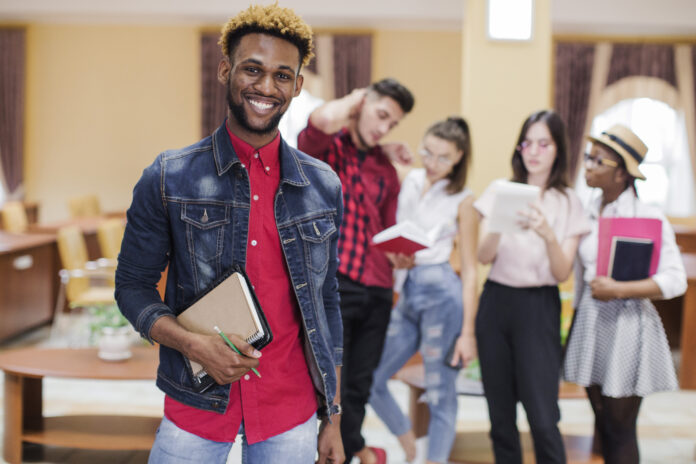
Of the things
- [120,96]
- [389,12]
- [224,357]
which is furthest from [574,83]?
[224,357]

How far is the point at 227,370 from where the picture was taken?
124 cm

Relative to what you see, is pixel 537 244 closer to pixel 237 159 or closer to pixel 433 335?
pixel 433 335

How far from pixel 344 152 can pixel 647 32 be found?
783cm

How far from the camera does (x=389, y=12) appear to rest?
28.3 ft

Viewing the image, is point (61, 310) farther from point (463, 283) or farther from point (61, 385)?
point (463, 283)

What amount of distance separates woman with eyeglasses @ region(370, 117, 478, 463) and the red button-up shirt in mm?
1462

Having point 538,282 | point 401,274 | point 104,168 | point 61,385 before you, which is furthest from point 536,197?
point 104,168

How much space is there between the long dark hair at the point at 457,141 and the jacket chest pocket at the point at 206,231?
1.67 meters

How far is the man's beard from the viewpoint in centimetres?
135

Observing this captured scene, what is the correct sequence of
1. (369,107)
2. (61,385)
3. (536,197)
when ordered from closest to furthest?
(536,197) → (369,107) → (61,385)

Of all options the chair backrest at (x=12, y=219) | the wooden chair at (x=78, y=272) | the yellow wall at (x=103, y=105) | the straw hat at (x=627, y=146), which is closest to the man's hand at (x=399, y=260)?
the straw hat at (x=627, y=146)

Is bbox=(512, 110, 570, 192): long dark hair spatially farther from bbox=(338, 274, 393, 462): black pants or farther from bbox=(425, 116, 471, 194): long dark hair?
bbox=(338, 274, 393, 462): black pants

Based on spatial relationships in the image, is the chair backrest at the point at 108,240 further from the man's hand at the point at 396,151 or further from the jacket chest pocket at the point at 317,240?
the jacket chest pocket at the point at 317,240

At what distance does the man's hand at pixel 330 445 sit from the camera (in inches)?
58.7
